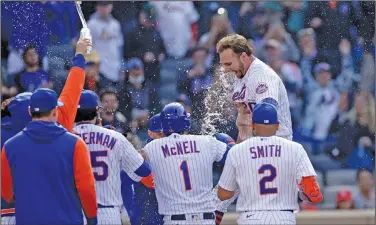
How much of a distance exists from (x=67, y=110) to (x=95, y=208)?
0.85 metres

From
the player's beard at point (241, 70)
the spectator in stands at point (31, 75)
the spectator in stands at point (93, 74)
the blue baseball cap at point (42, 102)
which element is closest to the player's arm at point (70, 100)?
the blue baseball cap at point (42, 102)

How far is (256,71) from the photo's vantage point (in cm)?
907

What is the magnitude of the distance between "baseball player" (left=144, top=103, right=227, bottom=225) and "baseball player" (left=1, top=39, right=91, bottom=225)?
774 millimetres

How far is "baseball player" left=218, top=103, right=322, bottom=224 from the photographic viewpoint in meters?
7.75

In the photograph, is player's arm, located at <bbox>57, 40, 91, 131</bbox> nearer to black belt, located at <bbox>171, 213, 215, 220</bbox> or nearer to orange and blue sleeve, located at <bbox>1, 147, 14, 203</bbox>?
orange and blue sleeve, located at <bbox>1, 147, 14, 203</bbox>

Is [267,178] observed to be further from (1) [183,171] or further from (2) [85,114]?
(2) [85,114]

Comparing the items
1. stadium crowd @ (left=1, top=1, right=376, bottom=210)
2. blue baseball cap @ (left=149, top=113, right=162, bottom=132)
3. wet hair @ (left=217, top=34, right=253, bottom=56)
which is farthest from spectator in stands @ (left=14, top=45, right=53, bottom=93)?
blue baseball cap @ (left=149, top=113, right=162, bottom=132)

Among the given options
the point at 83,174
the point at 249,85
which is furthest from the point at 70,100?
the point at 249,85

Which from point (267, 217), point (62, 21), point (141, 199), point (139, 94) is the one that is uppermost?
point (62, 21)

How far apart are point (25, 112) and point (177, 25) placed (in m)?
6.40

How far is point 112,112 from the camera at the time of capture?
12094 millimetres

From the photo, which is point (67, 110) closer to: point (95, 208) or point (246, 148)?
point (95, 208)

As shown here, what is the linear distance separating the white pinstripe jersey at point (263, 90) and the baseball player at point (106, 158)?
1.33m

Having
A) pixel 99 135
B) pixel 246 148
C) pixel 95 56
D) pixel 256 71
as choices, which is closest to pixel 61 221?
pixel 99 135
